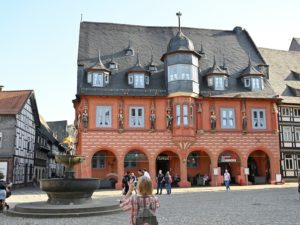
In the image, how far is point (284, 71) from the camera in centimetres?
4644

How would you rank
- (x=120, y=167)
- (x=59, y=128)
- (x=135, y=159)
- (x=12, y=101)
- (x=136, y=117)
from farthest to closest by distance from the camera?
(x=59, y=128) < (x=12, y=101) < (x=135, y=159) < (x=136, y=117) < (x=120, y=167)

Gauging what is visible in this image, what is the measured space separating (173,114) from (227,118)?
556 centimetres

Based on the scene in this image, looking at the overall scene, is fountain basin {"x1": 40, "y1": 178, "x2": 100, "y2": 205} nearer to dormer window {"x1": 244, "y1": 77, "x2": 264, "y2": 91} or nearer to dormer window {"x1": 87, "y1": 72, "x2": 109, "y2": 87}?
dormer window {"x1": 87, "y1": 72, "x2": 109, "y2": 87}

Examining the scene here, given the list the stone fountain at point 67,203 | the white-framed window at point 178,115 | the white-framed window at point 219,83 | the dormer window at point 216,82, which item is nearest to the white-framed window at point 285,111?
the dormer window at point 216,82

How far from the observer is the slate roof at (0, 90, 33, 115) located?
37.5 metres

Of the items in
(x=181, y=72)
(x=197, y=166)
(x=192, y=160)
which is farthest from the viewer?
(x=197, y=166)

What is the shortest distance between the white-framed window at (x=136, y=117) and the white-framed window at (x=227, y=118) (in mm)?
7928

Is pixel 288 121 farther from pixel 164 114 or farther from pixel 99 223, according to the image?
pixel 99 223

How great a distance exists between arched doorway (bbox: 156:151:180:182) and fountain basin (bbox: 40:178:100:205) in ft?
68.0

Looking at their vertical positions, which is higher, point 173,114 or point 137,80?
point 137,80

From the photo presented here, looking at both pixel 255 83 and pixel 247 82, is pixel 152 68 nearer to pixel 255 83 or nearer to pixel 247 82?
pixel 247 82

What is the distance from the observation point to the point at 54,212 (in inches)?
564

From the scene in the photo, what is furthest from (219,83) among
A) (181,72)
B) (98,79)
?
(98,79)

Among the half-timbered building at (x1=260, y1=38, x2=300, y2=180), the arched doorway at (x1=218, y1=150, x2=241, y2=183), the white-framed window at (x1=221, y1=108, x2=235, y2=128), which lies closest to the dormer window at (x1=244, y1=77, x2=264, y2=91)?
the white-framed window at (x1=221, y1=108, x2=235, y2=128)
